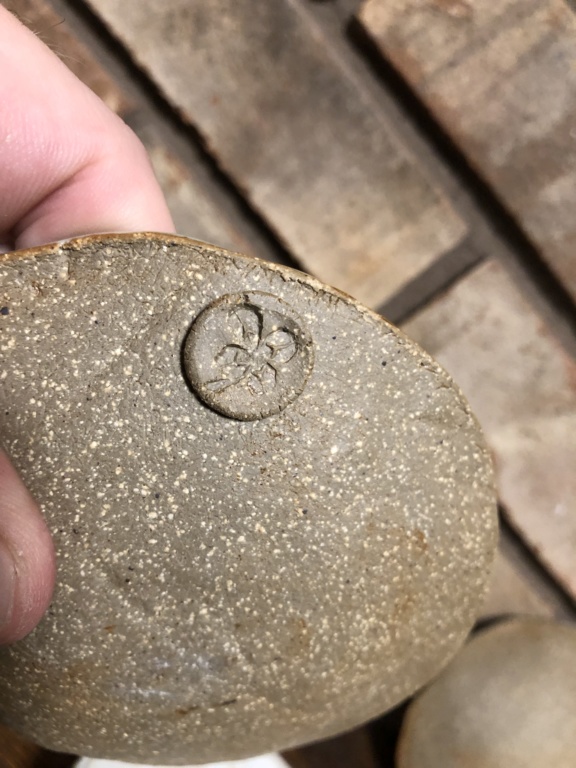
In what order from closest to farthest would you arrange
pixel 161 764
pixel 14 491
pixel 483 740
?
pixel 14 491
pixel 161 764
pixel 483 740

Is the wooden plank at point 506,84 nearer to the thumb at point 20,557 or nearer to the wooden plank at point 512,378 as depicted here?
the wooden plank at point 512,378

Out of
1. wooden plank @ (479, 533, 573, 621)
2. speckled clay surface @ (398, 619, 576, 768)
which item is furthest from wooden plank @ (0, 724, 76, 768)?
wooden plank @ (479, 533, 573, 621)

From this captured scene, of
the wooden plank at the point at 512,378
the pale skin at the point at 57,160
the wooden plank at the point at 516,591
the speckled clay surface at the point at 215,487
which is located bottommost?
the wooden plank at the point at 516,591

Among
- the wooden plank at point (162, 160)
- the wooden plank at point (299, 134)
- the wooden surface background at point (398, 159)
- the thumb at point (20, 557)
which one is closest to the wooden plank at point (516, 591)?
the wooden surface background at point (398, 159)

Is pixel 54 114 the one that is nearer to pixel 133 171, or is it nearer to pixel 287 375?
pixel 133 171

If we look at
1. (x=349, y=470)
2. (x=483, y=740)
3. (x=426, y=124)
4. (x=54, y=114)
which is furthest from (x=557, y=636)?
(x=54, y=114)
